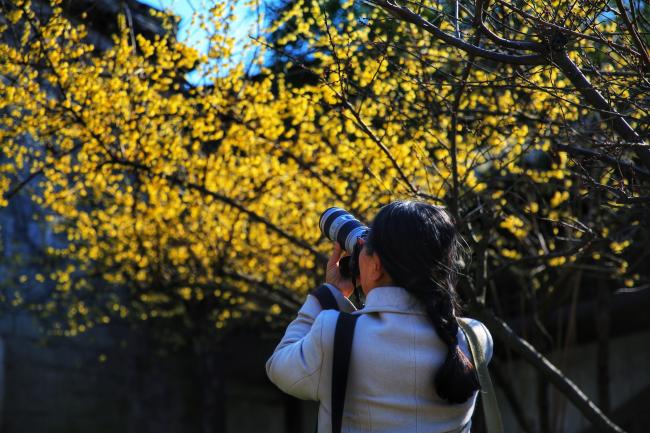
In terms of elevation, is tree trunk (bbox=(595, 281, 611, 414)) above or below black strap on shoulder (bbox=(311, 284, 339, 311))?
above

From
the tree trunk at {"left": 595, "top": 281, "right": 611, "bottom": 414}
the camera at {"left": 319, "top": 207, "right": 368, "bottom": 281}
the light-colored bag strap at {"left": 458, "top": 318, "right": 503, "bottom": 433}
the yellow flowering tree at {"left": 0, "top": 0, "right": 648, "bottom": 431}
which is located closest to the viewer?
the light-colored bag strap at {"left": 458, "top": 318, "right": 503, "bottom": 433}

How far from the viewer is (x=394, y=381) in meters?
2.12

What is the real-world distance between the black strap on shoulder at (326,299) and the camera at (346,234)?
0.32ft

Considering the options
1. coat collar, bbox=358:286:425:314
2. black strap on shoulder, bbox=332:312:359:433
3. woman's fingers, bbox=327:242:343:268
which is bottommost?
black strap on shoulder, bbox=332:312:359:433

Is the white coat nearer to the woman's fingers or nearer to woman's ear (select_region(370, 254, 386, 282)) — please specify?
woman's ear (select_region(370, 254, 386, 282))

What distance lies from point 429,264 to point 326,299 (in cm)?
31

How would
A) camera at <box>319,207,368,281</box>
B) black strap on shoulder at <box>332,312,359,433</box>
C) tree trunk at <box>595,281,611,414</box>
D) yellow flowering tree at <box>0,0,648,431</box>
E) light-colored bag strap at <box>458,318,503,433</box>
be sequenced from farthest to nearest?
1. tree trunk at <box>595,281,611,414</box>
2. yellow flowering tree at <box>0,0,648,431</box>
3. camera at <box>319,207,368,281</box>
4. light-colored bag strap at <box>458,318,503,433</box>
5. black strap on shoulder at <box>332,312,359,433</box>

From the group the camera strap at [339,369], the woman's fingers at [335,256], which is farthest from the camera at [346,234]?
the camera strap at [339,369]

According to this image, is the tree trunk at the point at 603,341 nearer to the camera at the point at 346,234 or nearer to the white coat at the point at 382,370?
the camera at the point at 346,234

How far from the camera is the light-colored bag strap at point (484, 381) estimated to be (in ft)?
7.27

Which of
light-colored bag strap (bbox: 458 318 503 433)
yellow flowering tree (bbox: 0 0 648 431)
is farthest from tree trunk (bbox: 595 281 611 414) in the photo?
light-colored bag strap (bbox: 458 318 503 433)

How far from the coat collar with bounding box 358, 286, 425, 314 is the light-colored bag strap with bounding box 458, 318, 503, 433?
169mm

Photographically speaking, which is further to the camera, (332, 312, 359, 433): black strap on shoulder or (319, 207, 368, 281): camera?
(319, 207, 368, 281): camera

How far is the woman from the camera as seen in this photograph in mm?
2109
